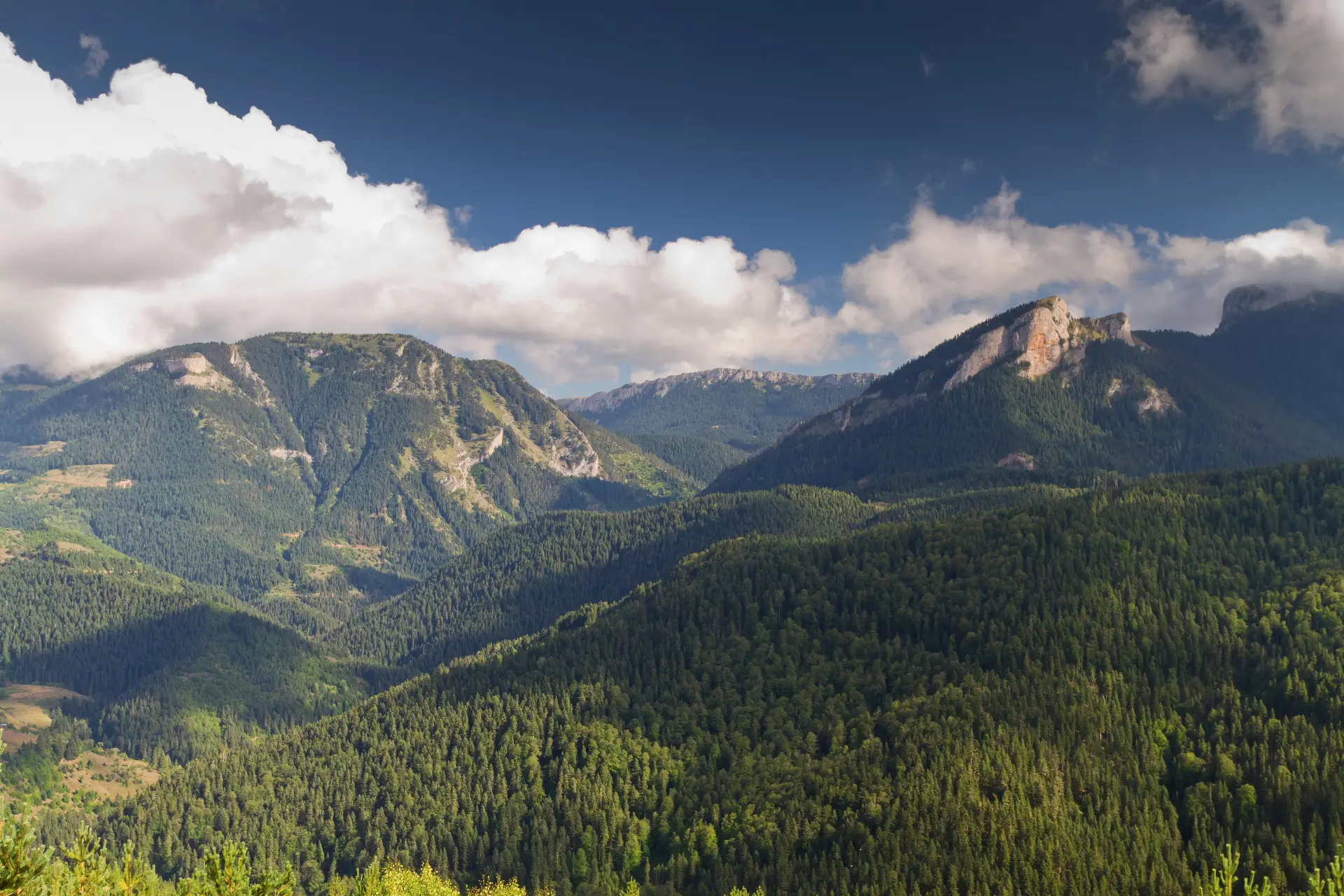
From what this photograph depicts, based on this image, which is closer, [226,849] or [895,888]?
[226,849]

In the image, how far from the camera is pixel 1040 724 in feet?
600

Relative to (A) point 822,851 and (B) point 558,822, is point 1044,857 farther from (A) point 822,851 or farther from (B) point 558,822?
(B) point 558,822

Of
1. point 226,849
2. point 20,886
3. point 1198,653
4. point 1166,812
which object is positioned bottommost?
point 1166,812

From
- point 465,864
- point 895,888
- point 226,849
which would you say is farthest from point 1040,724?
point 226,849

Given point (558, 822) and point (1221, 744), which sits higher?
point (1221, 744)

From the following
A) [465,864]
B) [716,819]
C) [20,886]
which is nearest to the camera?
[20,886]

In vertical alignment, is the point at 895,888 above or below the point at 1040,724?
below

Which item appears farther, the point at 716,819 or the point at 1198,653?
the point at 1198,653

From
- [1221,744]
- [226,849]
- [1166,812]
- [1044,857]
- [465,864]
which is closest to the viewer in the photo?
[226,849]

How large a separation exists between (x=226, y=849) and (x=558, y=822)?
159523 millimetres

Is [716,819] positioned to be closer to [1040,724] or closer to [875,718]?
[875,718]

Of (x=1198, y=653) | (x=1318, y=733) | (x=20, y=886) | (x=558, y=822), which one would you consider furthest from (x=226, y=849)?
(x=1198, y=653)

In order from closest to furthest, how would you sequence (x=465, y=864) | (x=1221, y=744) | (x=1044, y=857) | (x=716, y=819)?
(x=1044, y=857) < (x=1221, y=744) < (x=716, y=819) < (x=465, y=864)

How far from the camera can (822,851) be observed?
162625 mm
